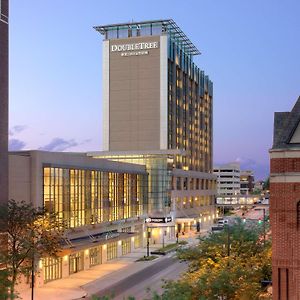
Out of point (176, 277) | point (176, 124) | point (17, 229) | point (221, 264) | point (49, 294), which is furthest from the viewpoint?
point (176, 124)

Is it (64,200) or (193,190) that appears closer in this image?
(64,200)

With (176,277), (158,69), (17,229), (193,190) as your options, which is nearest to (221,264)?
(17,229)

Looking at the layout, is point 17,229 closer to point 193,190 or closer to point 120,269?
point 120,269

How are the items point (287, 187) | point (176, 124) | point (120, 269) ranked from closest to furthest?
point (287, 187) < point (120, 269) < point (176, 124)

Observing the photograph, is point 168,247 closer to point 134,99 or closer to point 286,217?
point 134,99

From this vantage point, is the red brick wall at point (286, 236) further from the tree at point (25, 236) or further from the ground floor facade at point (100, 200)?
the ground floor facade at point (100, 200)

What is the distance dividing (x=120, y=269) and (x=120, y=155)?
41742mm

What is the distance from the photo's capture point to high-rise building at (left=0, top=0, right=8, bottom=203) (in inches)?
2210

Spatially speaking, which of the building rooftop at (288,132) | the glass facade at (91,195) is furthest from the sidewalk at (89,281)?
the building rooftop at (288,132)

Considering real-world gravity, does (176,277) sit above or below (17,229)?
below

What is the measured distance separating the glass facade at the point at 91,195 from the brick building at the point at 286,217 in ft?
112

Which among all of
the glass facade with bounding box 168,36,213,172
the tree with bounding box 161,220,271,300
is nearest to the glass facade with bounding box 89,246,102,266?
the tree with bounding box 161,220,271,300

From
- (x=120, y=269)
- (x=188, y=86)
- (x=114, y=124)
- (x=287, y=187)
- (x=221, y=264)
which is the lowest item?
(x=120, y=269)

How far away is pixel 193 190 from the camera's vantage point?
13725cm
